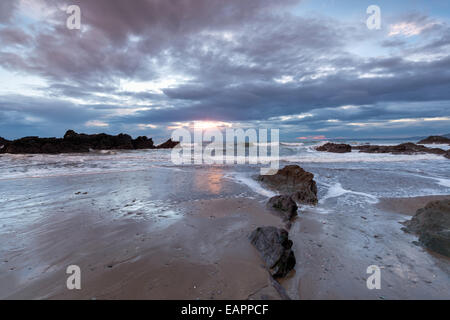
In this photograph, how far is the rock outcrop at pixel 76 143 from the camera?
2607 cm

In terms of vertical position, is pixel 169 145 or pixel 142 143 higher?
pixel 142 143

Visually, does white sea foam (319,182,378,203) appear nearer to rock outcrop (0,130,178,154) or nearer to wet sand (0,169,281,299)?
wet sand (0,169,281,299)

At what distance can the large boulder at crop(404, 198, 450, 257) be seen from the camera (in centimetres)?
317

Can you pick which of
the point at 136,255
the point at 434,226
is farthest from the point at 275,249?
the point at 434,226

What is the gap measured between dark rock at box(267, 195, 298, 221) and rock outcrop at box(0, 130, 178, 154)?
30.3 metres

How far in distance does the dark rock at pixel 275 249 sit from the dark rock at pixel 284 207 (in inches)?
57.6

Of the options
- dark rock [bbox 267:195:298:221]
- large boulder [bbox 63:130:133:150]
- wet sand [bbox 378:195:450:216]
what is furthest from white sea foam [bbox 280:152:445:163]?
large boulder [bbox 63:130:133:150]

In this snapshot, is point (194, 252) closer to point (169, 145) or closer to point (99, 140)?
point (169, 145)

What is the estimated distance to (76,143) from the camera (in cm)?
3006

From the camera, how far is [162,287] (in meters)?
2.26

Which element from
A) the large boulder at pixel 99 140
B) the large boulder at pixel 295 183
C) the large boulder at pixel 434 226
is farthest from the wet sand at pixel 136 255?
the large boulder at pixel 99 140

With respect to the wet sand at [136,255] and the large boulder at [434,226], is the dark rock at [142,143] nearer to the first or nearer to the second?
the wet sand at [136,255]

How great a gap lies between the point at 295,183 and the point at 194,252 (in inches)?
200
